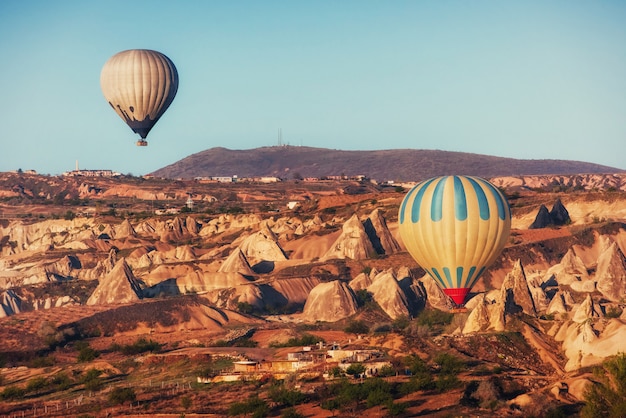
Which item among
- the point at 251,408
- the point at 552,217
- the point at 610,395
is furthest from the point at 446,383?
the point at 552,217

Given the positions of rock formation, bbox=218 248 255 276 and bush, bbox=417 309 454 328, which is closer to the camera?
bush, bbox=417 309 454 328

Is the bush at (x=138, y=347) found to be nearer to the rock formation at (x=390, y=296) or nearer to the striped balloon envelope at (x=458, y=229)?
the striped balloon envelope at (x=458, y=229)

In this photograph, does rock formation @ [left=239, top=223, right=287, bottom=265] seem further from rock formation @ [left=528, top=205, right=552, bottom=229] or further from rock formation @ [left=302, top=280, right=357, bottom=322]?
rock formation @ [left=302, top=280, right=357, bottom=322]

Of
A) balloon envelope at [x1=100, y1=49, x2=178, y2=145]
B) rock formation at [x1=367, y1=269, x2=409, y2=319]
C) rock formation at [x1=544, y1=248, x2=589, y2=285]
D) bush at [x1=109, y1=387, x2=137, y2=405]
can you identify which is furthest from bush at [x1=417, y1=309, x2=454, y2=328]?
balloon envelope at [x1=100, y1=49, x2=178, y2=145]

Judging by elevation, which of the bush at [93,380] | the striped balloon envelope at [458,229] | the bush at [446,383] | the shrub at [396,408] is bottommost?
the bush at [93,380]

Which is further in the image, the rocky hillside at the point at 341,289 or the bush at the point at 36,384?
the rocky hillside at the point at 341,289

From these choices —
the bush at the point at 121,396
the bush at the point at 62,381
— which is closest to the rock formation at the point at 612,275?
the bush at the point at 62,381
